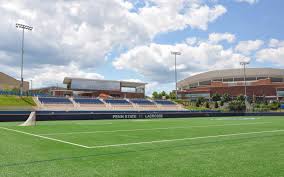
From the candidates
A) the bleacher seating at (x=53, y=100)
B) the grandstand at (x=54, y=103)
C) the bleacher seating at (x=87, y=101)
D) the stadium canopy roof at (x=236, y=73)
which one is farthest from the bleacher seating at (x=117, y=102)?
the stadium canopy roof at (x=236, y=73)

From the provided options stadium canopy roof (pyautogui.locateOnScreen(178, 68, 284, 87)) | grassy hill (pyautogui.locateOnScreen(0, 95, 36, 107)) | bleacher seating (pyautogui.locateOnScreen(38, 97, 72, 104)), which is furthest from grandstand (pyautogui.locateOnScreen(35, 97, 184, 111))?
stadium canopy roof (pyautogui.locateOnScreen(178, 68, 284, 87))

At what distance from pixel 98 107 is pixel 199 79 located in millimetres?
97041

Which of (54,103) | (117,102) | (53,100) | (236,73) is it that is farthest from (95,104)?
(236,73)

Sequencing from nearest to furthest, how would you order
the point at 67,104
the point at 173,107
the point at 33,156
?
1. the point at 33,156
2. the point at 67,104
3. the point at 173,107

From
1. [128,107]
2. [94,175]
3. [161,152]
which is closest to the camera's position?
[94,175]

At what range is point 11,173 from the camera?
20.7 ft

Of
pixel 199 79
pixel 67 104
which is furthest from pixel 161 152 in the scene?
pixel 199 79

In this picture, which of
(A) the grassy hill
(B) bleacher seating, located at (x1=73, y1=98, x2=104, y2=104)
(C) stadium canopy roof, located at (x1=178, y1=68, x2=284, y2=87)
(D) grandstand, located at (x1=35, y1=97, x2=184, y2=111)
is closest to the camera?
(A) the grassy hill

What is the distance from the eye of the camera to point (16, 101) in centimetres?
5325

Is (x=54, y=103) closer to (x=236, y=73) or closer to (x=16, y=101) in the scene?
(x=16, y=101)

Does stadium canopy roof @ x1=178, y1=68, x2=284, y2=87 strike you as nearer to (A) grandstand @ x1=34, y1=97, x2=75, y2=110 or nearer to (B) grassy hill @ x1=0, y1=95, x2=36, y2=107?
(A) grandstand @ x1=34, y1=97, x2=75, y2=110

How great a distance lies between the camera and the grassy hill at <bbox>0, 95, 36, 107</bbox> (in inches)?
1992

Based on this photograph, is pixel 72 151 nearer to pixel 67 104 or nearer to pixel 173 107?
pixel 67 104

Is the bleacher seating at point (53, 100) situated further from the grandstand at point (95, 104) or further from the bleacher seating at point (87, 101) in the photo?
the bleacher seating at point (87, 101)
